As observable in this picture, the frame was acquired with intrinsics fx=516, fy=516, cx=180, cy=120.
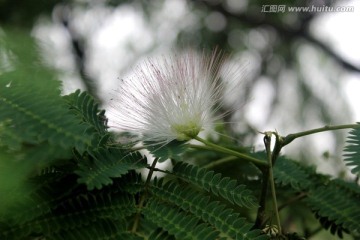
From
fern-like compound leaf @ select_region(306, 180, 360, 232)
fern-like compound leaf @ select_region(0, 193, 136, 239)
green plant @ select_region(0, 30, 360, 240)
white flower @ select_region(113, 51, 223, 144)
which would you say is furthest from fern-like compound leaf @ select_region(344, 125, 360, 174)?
fern-like compound leaf @ select_region(0, 193, 136, 239)

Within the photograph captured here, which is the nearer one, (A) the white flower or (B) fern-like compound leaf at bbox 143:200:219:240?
(B) fern-like compound leaf at bbox 143:200:219:240

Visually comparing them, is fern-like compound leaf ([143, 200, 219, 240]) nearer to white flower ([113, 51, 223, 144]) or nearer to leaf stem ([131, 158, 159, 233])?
leaf stem ([131, 158, 159, 233])

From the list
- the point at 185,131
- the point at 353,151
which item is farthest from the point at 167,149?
the point at 353,151

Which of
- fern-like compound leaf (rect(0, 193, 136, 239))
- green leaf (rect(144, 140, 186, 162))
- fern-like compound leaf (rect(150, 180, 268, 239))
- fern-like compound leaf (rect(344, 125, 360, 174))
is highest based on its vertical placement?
fern-like compound leaf (rect(344, 125, 360, 174))

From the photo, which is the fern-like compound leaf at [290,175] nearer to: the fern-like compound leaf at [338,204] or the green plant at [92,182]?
the fern-like compound leaf at [338,204]

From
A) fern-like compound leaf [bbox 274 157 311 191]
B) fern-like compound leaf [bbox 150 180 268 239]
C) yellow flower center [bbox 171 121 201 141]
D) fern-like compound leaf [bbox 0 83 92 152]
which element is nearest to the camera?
fern-like compound leaf [bbox 0 83 92 152]

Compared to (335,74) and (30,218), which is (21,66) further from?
(335,74)

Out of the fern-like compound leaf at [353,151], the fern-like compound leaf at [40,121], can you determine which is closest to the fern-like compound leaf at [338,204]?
the fern-like compound leaf at [353,151]
